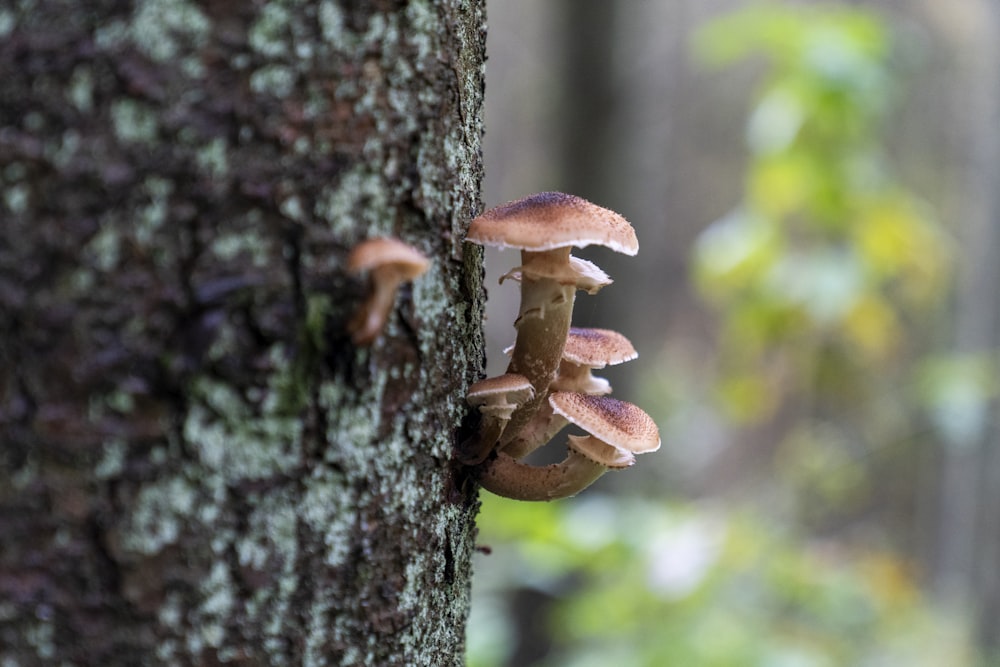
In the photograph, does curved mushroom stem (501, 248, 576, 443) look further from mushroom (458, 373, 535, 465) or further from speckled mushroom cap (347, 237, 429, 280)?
speckled mushroom cap (347, 237, 429, 280)

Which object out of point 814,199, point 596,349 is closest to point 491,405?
point 596,349

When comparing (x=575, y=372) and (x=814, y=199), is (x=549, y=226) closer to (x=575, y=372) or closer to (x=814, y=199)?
(x=575, y=372)

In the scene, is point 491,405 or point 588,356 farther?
point 588,356

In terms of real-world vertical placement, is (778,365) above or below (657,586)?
above

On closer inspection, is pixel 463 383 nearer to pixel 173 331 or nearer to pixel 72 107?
pixel 173 331

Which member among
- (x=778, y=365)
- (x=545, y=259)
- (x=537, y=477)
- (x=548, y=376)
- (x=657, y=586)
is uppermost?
(x=545, y=259)

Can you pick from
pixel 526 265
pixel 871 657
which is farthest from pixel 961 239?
pixel 526 265

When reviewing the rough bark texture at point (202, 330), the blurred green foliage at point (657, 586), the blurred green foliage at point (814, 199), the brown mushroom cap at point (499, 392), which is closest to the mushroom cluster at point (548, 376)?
the brown mushroom cap at point (499, 392)

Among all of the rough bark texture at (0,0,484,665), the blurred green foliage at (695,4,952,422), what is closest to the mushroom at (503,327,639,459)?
the rough bark texture at (0,0,484,665)
